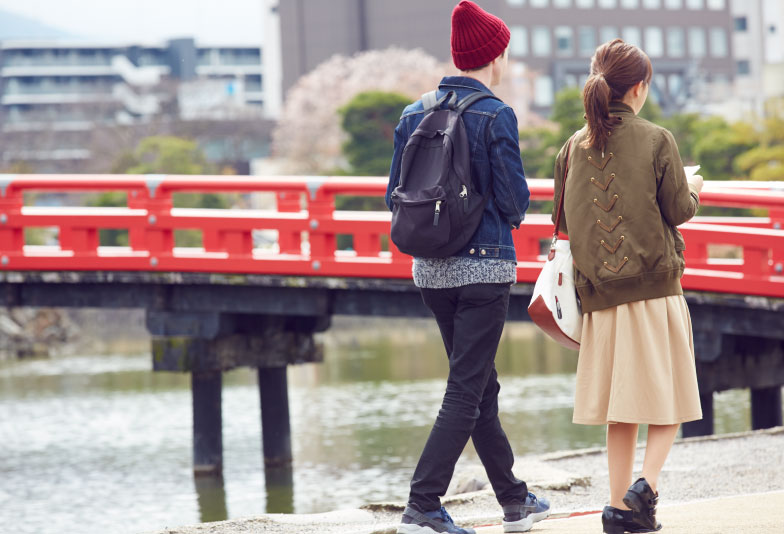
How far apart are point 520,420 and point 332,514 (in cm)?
975

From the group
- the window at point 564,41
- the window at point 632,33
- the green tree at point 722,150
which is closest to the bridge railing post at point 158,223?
the green tree at point 722,150

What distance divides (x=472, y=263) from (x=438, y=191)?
0.28 m

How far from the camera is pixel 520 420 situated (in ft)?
50.1

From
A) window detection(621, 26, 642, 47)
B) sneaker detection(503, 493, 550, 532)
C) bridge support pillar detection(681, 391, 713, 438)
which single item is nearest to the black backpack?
sneaker detection(503, 493, 550, 532)

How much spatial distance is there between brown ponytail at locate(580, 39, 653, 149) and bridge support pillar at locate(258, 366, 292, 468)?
8.44 m

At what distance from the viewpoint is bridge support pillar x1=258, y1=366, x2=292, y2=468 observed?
490 inches

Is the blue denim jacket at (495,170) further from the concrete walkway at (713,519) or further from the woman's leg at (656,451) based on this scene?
the concrete walkway at (713,519)

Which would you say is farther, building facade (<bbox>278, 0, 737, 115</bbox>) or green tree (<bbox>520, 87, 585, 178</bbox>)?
building facade (<bbox>278, 0, 737, 115</bbox>)

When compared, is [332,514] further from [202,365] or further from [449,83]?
[202,365]

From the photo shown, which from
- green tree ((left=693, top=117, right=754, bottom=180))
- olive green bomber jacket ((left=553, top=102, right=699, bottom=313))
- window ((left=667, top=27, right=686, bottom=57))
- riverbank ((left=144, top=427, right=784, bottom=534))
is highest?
window ((left=667, top=27, right=686, bottom=57))

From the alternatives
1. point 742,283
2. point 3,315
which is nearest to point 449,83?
point 742,283

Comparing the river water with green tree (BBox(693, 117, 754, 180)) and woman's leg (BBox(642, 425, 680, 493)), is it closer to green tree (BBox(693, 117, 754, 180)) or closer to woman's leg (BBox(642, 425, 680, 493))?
woman's leg (BBox(642, 425, 680, 493))

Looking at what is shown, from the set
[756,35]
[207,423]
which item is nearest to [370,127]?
[207,423]

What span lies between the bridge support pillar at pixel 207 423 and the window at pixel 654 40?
200 ft
